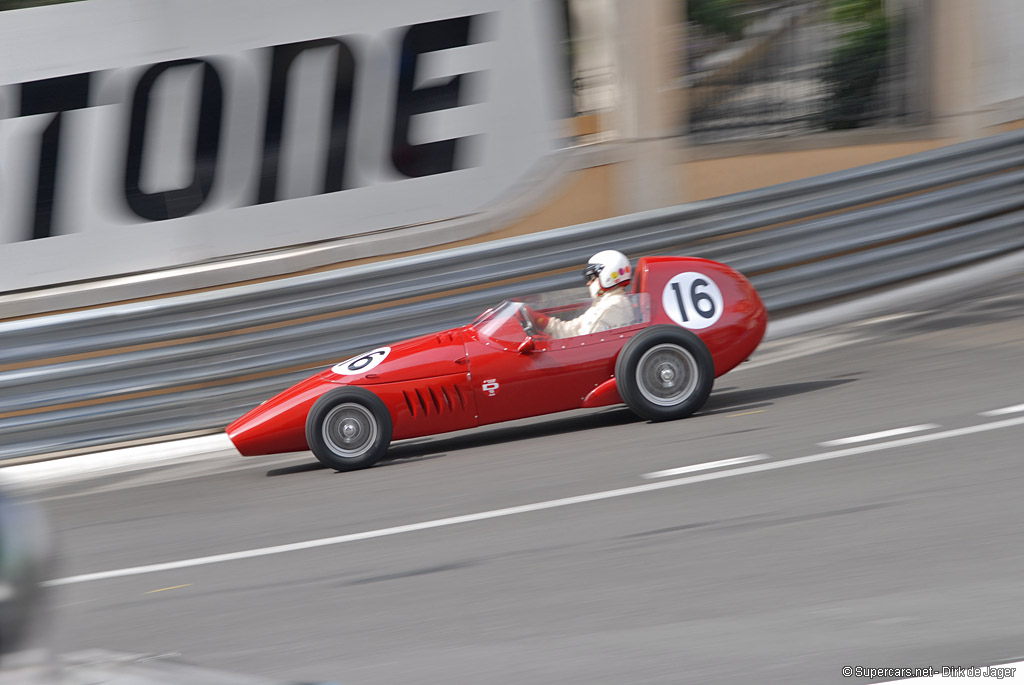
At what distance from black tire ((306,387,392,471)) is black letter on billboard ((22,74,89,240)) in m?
3.58

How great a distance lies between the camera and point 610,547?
4895mm

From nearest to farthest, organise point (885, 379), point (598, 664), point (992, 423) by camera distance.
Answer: point (598, 664)
point (992, 423)
point (885, 379)

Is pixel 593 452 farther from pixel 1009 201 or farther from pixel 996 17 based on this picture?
pixel 996 17

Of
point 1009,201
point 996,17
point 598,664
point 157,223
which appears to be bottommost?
point 598,664

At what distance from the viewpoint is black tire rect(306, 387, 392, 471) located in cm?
689

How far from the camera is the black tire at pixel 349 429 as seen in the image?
6.89 metres

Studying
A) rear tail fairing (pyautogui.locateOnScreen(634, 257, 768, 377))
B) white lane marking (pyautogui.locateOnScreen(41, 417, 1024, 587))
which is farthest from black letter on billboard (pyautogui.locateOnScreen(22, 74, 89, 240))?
rear tail fairing (pyautogui.locateOnScreen(634, 257, 768, 377))

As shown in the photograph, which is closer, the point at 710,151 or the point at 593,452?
the point at 593,452

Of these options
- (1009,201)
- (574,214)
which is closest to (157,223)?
(574,214)

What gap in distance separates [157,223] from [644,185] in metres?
4.21

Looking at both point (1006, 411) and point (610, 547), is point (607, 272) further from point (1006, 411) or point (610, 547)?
point (610, 547)

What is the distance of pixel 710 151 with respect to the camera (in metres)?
10.4

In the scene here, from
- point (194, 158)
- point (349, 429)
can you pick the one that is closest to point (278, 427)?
point (349, 429)

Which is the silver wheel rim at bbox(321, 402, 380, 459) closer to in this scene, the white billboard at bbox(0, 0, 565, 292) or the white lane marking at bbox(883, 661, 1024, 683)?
the white billboard at bbox(0, 0, 565, 292)
